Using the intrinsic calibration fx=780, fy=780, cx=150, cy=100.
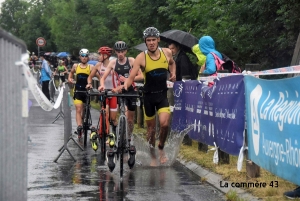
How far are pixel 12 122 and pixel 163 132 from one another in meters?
7.32

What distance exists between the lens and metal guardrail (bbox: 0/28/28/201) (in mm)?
5020

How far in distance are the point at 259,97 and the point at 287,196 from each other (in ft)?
4.42

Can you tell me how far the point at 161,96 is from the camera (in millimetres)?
12039

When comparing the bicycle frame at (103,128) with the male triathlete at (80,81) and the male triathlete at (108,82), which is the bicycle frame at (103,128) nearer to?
the male triathlete at (108,82)

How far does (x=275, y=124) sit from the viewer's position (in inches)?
333

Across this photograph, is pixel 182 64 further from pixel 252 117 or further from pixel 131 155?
pixel 252 117

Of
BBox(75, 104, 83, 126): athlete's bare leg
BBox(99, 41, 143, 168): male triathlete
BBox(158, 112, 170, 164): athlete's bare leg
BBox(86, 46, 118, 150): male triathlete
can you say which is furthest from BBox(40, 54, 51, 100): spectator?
BBox(158, 112, 170, 164): athlete's bare leg

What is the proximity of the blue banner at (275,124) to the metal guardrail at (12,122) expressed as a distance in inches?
135

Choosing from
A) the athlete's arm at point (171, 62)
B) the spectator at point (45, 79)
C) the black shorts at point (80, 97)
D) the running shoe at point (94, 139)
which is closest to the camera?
the athlete's arm at point (171, 62)

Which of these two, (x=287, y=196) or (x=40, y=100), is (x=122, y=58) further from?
(x=40, y=100)

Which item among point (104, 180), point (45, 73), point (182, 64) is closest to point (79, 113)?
point (182, 64)

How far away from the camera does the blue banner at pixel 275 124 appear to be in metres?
7.83

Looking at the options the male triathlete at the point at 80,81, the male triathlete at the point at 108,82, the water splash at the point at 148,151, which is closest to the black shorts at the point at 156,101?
the water splash at the point at 148,151

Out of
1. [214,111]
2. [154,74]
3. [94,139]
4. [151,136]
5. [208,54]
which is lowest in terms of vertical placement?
[94,139]
